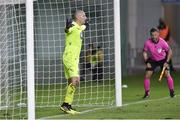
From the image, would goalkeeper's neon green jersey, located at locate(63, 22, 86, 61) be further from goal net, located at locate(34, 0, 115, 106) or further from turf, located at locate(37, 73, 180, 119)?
goal net, located at locate(34, 0, 115, 106)

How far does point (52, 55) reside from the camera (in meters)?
20.7

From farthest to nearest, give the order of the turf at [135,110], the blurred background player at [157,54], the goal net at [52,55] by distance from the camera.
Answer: the blurred background player at [157,54]
the goal net at [52,55]
the turf at [135,110]

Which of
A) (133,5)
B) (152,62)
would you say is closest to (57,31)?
(152,62)

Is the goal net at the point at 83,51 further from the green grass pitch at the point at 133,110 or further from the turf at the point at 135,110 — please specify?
the turf at the point at 135,110

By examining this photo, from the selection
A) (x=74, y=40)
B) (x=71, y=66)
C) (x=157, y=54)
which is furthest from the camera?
(x=157, y=54)

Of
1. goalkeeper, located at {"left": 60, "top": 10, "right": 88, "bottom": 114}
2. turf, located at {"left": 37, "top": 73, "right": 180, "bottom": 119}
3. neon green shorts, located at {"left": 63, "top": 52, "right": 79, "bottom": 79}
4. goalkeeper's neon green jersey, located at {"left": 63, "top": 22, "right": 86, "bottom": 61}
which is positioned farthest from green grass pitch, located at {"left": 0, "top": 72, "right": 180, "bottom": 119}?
goalkeeper's neon green jersey, located at {"left": 63, "top": 22, "right": 86, "bottom": 61}

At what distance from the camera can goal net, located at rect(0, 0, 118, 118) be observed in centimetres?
1559

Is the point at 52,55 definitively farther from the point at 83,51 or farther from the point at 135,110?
the point at 135,110

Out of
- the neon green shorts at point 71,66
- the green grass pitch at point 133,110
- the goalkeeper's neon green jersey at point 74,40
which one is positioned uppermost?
the goalkeeper's neon green jersey at point 74,40

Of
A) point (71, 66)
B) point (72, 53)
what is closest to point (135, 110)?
point (71, 66)

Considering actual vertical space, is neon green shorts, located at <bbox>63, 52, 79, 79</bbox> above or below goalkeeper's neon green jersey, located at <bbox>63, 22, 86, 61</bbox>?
below

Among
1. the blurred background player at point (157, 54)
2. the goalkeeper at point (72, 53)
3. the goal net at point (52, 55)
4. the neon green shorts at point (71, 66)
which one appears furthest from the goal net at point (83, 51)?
the neon green shorts at point (71, 66)

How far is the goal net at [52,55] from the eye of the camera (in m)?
15.6

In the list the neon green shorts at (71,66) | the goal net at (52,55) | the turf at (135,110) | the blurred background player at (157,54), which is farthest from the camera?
the blurred background player at (157,54)
